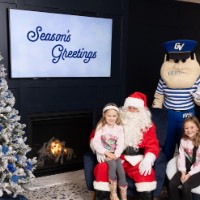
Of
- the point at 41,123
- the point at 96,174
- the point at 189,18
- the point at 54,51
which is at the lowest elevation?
the point at 96,174

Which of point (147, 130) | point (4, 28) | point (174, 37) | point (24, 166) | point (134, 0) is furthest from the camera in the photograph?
point (174, 37)

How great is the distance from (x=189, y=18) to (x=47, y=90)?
2.77 meters

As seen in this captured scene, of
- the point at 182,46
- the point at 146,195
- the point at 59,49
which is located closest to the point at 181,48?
the point at 182,46

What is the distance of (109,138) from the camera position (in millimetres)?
2730

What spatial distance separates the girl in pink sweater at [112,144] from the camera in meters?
2.57

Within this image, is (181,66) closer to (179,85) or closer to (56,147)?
(179,85)

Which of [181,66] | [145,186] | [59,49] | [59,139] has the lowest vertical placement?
[145,186]

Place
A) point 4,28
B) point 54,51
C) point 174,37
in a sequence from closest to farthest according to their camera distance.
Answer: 1. point 4,28
2. point 54,51
3. point 174,37

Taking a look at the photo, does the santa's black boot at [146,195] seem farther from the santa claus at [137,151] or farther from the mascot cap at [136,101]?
the mascot cap at [136,101]

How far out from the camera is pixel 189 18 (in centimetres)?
484

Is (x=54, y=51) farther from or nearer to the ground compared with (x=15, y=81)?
farther from the ground

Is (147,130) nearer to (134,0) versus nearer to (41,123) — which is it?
(41,123)

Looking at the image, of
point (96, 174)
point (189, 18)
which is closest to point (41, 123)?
point (96, 174)

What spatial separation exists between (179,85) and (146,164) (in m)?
0.88
